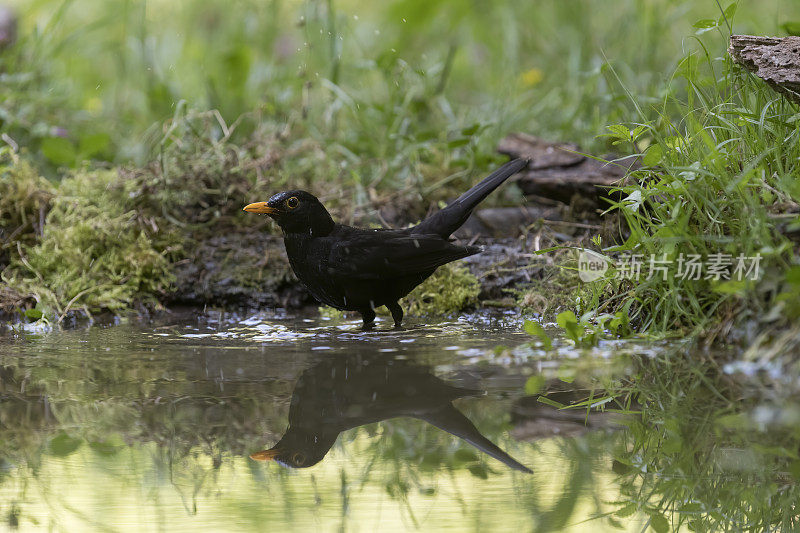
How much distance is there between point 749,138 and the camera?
3699 millimetres

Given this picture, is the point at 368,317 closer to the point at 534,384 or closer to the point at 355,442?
the point at 534,384

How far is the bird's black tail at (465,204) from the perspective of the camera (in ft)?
15.8

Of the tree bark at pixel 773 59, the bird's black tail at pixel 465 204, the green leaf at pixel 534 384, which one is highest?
the tree bark at pixel 773 59

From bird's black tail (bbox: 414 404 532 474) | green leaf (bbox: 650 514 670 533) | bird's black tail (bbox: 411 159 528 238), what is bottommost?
green leaf (bbox: 650 514 670 533)

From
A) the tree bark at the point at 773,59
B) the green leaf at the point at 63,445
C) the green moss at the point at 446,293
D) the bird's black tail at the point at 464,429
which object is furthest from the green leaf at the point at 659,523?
the green moss at the point at 446,293

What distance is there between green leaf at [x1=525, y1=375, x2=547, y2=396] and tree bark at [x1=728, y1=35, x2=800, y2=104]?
172 centimetres

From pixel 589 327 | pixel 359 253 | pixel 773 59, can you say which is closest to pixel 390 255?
pixel 359 253

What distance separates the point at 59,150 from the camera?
6.39 meters

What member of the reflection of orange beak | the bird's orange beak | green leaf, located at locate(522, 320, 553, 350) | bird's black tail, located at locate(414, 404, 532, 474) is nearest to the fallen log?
the bird's orange beak

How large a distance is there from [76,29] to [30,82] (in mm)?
744

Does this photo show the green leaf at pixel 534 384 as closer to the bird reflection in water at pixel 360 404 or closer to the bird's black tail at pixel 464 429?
the bird reflection in water at pixel 360 404

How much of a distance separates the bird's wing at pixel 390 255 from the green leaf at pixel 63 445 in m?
2.26

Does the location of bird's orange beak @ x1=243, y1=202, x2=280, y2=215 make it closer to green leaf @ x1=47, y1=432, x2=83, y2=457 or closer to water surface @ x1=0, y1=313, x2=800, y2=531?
water surface @ x1=0, y1=313, x2=800, y2=531

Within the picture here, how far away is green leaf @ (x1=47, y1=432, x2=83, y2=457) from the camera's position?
2.26 m
